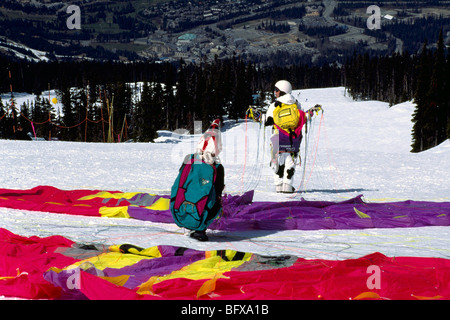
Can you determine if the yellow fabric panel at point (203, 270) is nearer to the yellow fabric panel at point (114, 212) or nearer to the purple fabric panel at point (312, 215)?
the purple fabric panel at point (312, 215)

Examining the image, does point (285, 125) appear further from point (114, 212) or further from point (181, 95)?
point (181, 95)

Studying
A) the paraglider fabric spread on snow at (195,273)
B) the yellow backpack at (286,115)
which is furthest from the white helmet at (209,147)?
the yellow backpack at (286,115)

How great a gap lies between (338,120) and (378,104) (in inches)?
455

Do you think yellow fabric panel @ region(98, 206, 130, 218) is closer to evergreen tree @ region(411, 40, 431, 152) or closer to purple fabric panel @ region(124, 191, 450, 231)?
purple fabric panel @ region(124, 191, 450, 231)

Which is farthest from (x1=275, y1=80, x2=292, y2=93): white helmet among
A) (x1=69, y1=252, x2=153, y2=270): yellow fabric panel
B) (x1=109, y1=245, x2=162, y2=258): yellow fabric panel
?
(x1=69, y1=252, x2=153, y2=270): yellow fabric panel

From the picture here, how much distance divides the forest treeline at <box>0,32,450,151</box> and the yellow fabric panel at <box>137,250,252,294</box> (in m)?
20.5

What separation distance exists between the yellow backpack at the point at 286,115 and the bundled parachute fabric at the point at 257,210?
5.82 ft

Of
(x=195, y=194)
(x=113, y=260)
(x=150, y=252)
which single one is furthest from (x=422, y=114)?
(x=113, y=260)

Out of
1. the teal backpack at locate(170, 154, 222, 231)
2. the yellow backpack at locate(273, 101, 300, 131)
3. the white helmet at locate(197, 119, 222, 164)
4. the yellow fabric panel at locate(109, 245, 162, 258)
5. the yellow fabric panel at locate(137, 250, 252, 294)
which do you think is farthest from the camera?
the yellow backpack at locate(273, 101, 300, 131)

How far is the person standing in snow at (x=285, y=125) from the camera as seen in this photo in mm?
9383

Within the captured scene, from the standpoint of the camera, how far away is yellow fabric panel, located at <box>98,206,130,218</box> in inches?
298

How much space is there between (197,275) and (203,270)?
0.21 m

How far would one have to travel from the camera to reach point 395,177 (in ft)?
41.2

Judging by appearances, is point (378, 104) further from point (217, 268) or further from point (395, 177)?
point (217, 268)
